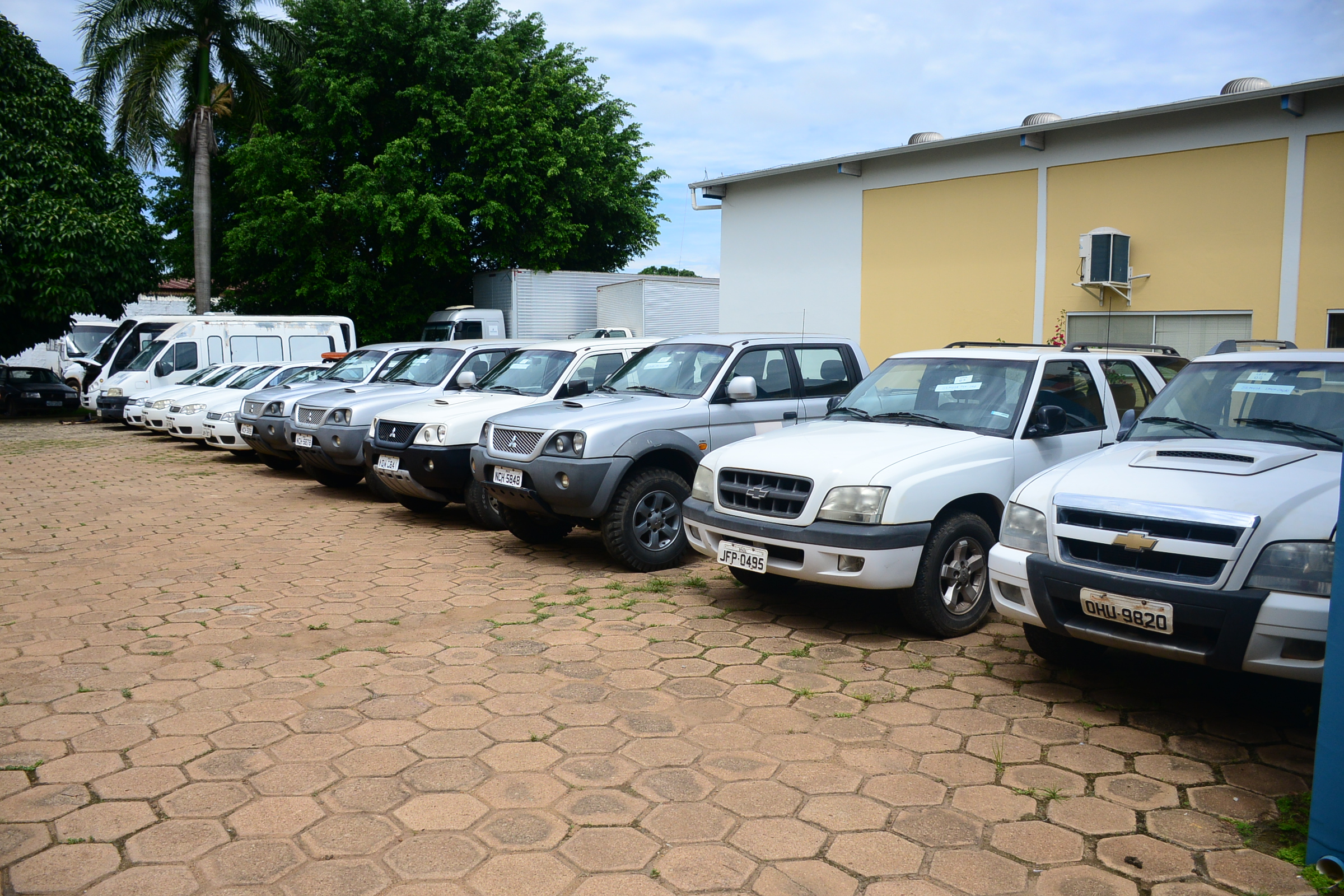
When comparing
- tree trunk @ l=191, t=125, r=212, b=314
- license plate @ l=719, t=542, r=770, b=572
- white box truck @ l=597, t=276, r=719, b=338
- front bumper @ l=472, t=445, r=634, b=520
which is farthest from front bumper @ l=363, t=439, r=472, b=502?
tree trunk @ l=191, t=125, r=212, b=314

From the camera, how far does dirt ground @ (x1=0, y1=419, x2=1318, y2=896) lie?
3.13m

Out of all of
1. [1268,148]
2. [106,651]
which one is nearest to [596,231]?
[1268,148]

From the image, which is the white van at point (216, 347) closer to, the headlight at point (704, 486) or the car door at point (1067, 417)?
the headlight at point (704, 486)

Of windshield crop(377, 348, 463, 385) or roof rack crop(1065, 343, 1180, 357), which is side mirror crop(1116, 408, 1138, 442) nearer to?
roof rack crop(1065, 343, 1180, 357)

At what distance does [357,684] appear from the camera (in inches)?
187

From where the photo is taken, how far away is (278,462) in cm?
1314

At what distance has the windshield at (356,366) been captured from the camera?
12875 mm

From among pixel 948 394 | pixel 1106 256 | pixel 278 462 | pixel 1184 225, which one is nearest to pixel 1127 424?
pixel 948 394

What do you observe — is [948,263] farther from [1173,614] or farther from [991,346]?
[1173,614]

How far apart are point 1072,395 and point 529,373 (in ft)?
16.8

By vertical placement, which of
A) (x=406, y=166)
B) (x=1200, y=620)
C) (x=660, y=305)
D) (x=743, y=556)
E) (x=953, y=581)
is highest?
(x=406, y=166)

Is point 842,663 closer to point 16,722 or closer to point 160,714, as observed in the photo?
point 160,714

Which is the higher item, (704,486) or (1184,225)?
(1184,225)

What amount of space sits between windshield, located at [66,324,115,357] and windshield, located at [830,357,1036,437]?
104 feet
